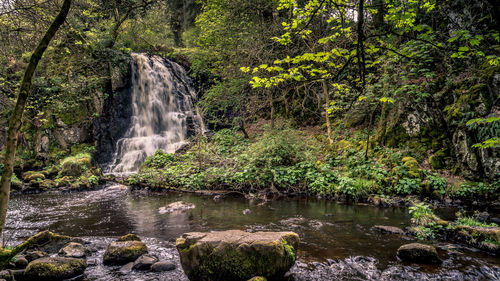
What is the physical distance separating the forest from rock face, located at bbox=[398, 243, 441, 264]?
18mm

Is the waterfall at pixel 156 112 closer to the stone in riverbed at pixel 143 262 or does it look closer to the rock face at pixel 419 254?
the stone in riverbed at pixel 143 262

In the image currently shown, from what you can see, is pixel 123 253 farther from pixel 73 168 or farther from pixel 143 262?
pixel 73 168

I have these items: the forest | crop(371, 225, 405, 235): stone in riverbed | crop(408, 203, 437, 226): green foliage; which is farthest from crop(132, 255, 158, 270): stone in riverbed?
crop(408, 203, 437, 226): green foliage

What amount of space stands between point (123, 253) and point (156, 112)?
14.3m

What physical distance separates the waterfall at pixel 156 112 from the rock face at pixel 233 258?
42.2 feet

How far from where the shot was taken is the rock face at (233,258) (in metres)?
3.54

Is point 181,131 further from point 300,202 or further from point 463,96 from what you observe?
point 463,96

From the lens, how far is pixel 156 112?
17562 mm

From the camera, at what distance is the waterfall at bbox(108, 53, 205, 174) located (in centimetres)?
1622

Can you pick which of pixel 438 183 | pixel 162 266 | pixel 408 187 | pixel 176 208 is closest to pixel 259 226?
pixel 162 266

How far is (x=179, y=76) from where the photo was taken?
1958cm

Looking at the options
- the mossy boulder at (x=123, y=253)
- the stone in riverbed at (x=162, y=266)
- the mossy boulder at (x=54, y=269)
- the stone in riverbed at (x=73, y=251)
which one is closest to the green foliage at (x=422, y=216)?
the stone in riverbed at (x=162, y=266)

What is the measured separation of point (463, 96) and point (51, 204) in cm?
1423

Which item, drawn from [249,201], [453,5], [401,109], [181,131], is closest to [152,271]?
[249,201]
